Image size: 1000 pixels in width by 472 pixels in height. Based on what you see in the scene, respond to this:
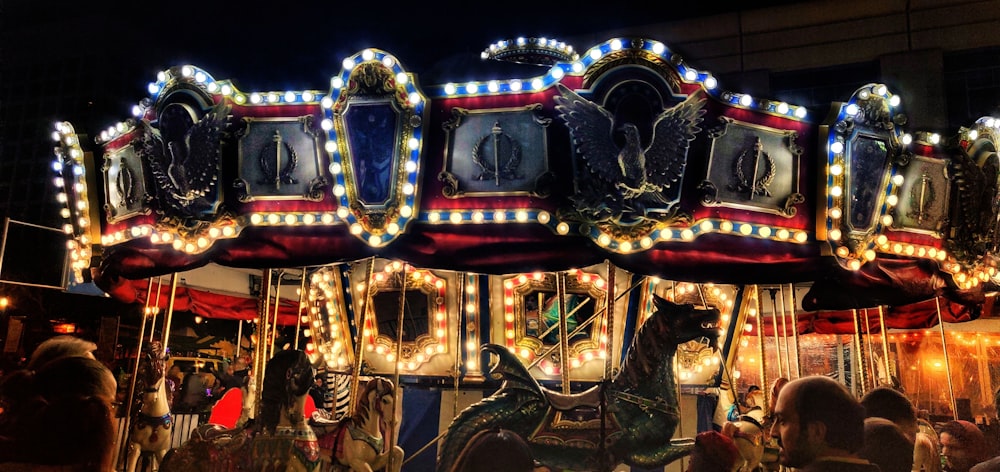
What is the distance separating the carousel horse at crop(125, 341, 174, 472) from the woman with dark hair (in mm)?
4376

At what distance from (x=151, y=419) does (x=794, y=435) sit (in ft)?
21.4

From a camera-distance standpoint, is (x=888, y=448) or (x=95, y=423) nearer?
(x=95, y=423)

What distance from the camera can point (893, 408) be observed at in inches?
177

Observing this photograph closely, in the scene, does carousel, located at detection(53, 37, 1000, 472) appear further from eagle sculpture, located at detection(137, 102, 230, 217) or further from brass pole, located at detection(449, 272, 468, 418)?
brass pole, located at detection(449, 272, 468, 418)

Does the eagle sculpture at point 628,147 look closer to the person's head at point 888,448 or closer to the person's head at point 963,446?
the person's head at point 888,448

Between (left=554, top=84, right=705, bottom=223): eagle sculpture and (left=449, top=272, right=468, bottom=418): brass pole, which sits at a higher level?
(left=554, top=84, right=705, bottom=223): eagle sculpture

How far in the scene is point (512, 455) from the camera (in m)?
4.11

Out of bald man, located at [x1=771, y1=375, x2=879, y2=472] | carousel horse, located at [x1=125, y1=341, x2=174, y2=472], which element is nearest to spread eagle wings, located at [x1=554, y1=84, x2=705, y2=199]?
bald man, located at [x1=771, y1=375, x2=879, y2=472]

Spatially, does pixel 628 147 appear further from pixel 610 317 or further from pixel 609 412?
pixel 609 412

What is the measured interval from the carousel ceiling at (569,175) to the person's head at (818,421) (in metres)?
1.57

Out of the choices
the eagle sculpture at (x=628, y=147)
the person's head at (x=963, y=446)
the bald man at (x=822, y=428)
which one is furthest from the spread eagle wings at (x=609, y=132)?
the person's head at (x=963, y=446)

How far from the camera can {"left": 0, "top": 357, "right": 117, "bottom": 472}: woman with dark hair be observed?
9.19 feet

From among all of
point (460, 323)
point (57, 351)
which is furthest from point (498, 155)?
point (460, 323)

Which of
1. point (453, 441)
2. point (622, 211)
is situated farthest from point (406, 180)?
point (453, 441)
